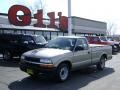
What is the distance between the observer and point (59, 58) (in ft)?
27.0

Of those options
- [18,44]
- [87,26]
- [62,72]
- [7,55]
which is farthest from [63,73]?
[87,26]

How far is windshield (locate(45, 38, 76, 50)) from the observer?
9.20 metres

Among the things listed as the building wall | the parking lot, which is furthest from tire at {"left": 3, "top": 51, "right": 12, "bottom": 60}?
the building wall

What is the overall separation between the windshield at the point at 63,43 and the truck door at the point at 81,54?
244mm

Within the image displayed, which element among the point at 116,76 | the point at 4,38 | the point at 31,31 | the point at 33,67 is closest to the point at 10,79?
the point at 33,67

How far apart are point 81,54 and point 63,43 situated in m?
0.94

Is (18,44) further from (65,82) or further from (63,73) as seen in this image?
(65,82)

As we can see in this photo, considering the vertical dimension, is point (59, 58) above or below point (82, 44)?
below

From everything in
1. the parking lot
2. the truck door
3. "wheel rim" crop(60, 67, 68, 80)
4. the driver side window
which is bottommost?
the parking lot

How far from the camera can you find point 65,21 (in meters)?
30.4

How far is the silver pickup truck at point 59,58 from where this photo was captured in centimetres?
797

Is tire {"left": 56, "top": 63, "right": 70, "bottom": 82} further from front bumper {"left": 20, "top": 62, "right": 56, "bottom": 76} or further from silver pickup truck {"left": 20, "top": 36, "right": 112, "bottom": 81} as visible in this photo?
front bumper {"left": 20, "top": 62, "right": 56, "bottom": 76}

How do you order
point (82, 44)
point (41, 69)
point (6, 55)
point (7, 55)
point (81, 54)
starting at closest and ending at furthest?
1. point (41, 69)
2. point (81, 54)
3. point (82, 44)
4. point (7, 55)
5. point (6, 55)

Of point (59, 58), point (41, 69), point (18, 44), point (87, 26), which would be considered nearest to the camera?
point (41, 69)
